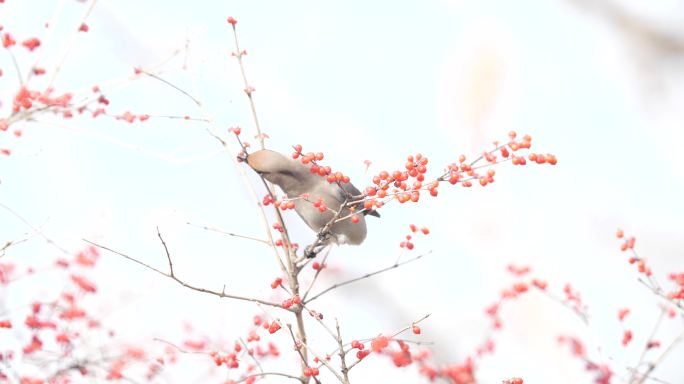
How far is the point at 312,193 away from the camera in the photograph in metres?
4.71

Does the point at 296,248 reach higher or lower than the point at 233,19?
→ lower

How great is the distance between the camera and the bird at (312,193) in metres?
4.36

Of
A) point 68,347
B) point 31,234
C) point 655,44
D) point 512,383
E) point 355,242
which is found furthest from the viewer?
point 355,242

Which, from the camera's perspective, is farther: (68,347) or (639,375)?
(68,347)

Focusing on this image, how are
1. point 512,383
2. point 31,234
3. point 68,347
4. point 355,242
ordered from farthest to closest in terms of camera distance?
point 355,242, point 68,347, point 31,234, point 512,383

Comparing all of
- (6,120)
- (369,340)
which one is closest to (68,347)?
(6,120)

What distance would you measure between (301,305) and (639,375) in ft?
4.78

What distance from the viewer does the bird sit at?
4.36 metres

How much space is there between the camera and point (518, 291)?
3734 mm

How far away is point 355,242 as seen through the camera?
5094mm

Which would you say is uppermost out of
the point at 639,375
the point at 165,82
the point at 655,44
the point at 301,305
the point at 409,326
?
the point at 165,82

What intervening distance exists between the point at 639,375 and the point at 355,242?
2.40 m

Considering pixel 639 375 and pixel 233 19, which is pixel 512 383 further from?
pixel 233 19

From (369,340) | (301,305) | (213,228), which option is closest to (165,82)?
(213,228)
